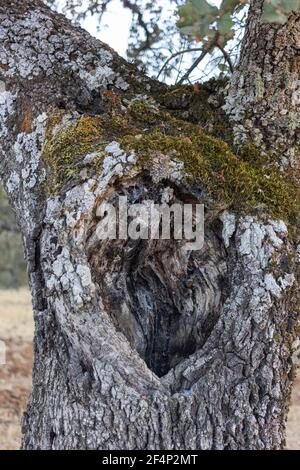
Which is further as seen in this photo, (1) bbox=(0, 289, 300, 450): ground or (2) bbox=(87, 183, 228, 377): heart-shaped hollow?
(1) bbox=(0, 289, 300, 450): ground

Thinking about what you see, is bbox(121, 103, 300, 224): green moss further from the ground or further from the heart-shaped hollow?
the ground

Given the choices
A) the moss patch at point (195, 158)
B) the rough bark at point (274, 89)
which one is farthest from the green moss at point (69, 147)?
the rough bark at point (274, 89)

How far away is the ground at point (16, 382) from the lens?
5.93 m

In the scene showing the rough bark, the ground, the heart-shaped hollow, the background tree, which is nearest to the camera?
the heart-shaped hollow

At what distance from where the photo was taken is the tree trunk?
1.91 meters

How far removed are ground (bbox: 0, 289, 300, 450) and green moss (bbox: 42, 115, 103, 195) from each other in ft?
12.7

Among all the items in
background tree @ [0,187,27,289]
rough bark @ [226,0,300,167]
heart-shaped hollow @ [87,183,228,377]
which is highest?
background tree @ [0,187,27,289]

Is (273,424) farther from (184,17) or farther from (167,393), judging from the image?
(184,17)

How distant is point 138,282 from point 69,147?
59cm

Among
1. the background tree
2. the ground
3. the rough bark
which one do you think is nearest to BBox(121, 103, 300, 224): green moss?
the rough bark

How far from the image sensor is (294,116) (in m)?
2.46

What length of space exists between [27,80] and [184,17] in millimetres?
1081

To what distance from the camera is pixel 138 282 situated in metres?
2.36

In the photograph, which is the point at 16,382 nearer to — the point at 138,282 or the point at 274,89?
the point at 138,282
